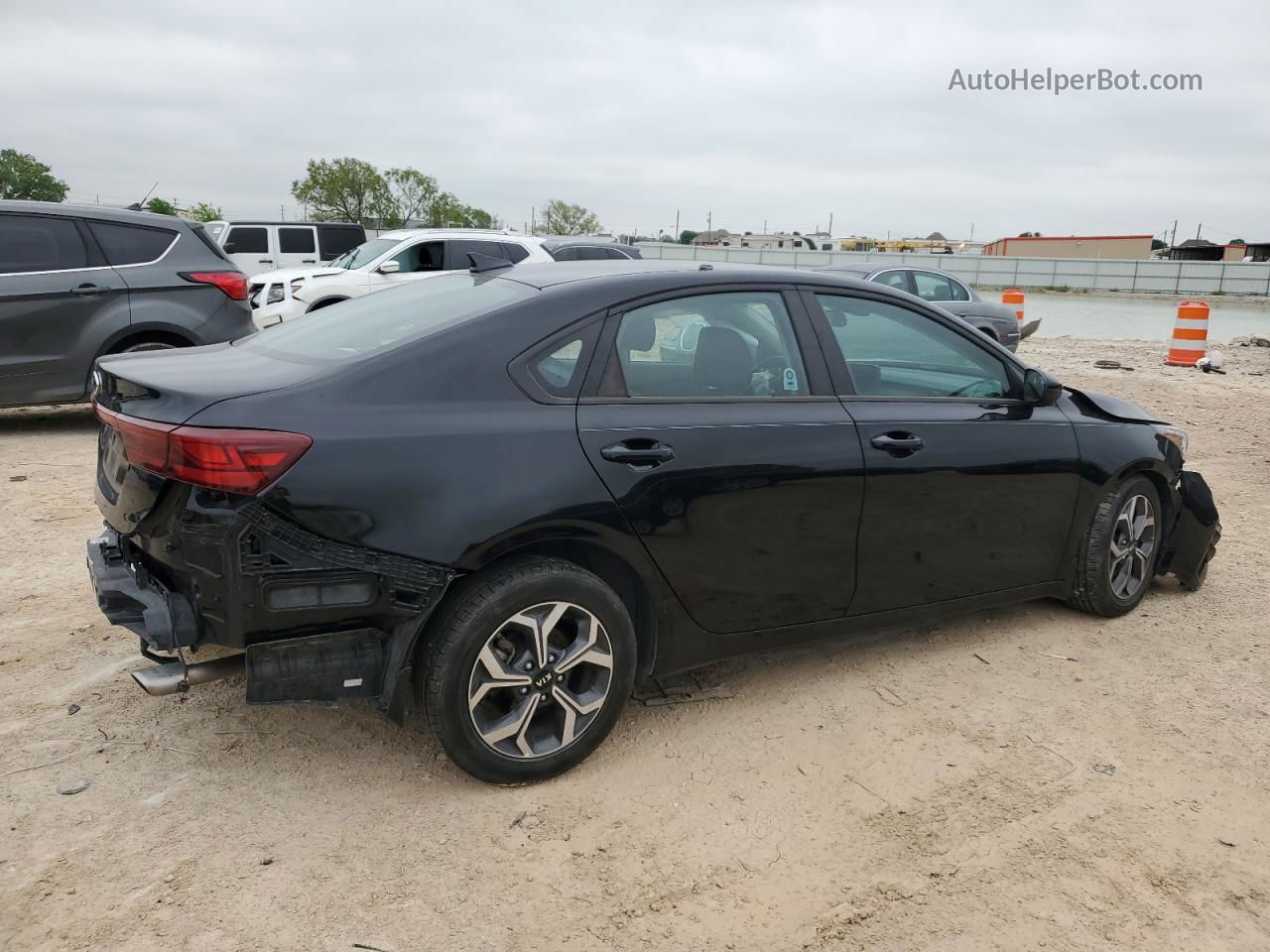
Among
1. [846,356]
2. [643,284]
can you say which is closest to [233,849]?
[643,284]

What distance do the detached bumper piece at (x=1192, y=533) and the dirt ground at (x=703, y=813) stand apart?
644 millimetres

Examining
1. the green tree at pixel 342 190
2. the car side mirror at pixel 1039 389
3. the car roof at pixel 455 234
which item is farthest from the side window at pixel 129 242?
the green tree at pixel 342 190

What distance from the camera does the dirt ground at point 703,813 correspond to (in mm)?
2521

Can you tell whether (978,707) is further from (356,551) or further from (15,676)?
(15,676)

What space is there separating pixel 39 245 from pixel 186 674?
6075 mm

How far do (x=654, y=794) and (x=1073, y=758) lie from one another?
4.87 ft

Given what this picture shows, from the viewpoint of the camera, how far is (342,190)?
6144 centimetres

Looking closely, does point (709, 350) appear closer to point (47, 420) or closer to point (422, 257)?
point (47, 420)

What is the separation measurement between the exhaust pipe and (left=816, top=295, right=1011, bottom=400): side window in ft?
7.55

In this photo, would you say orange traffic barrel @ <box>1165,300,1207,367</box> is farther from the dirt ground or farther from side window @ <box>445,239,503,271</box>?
the dirt ground

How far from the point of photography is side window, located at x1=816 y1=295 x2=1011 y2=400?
3.74 m

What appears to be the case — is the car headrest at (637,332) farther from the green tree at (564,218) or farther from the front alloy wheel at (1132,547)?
the green tree at (564,218)

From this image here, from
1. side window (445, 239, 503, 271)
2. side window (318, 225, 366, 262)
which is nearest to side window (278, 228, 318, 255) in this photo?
side window (318, 225, 366, 262)

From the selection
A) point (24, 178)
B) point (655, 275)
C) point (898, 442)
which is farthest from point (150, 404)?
point (24, 178)
